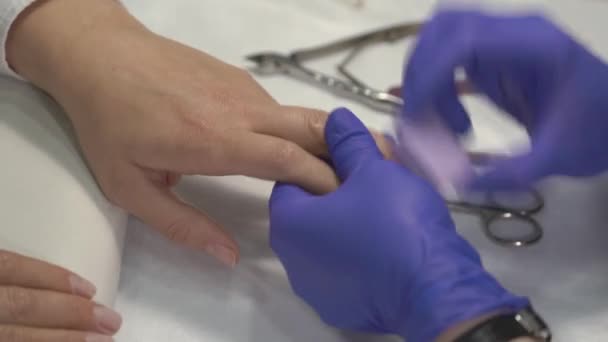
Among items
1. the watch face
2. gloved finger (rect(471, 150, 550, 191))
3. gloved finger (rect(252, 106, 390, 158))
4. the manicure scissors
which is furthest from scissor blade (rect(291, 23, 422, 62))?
the watch face

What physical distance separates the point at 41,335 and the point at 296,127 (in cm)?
27

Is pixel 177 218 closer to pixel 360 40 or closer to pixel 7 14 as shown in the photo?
pixel 7 14

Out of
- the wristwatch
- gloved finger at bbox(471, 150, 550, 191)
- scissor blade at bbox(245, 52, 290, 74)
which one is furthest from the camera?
scissor blade at bbox(245, 52, 290, 74)

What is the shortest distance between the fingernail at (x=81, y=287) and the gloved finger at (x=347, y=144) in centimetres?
23

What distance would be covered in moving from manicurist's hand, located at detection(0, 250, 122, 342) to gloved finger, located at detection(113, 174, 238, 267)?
10 cm

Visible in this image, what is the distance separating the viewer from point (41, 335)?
1.69ft

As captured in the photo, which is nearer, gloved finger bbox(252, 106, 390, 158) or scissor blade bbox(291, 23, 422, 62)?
gloved finger bbox(252, 106, 390, 158)

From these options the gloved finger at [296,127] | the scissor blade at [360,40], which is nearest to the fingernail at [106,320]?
the gloved finger at [296,127]

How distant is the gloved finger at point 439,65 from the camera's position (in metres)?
0.60

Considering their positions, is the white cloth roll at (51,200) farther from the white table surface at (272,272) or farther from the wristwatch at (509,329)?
the wristwatch at (509,329)

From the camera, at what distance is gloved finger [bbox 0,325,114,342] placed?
508 mm

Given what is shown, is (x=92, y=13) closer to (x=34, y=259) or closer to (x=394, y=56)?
(x=34, y=259)

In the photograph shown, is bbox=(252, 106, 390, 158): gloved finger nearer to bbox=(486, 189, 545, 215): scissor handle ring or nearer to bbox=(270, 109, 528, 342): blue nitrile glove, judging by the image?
bbox=(270, 109, 528, 342): blue nitrile glove

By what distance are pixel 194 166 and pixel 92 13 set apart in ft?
0.65
